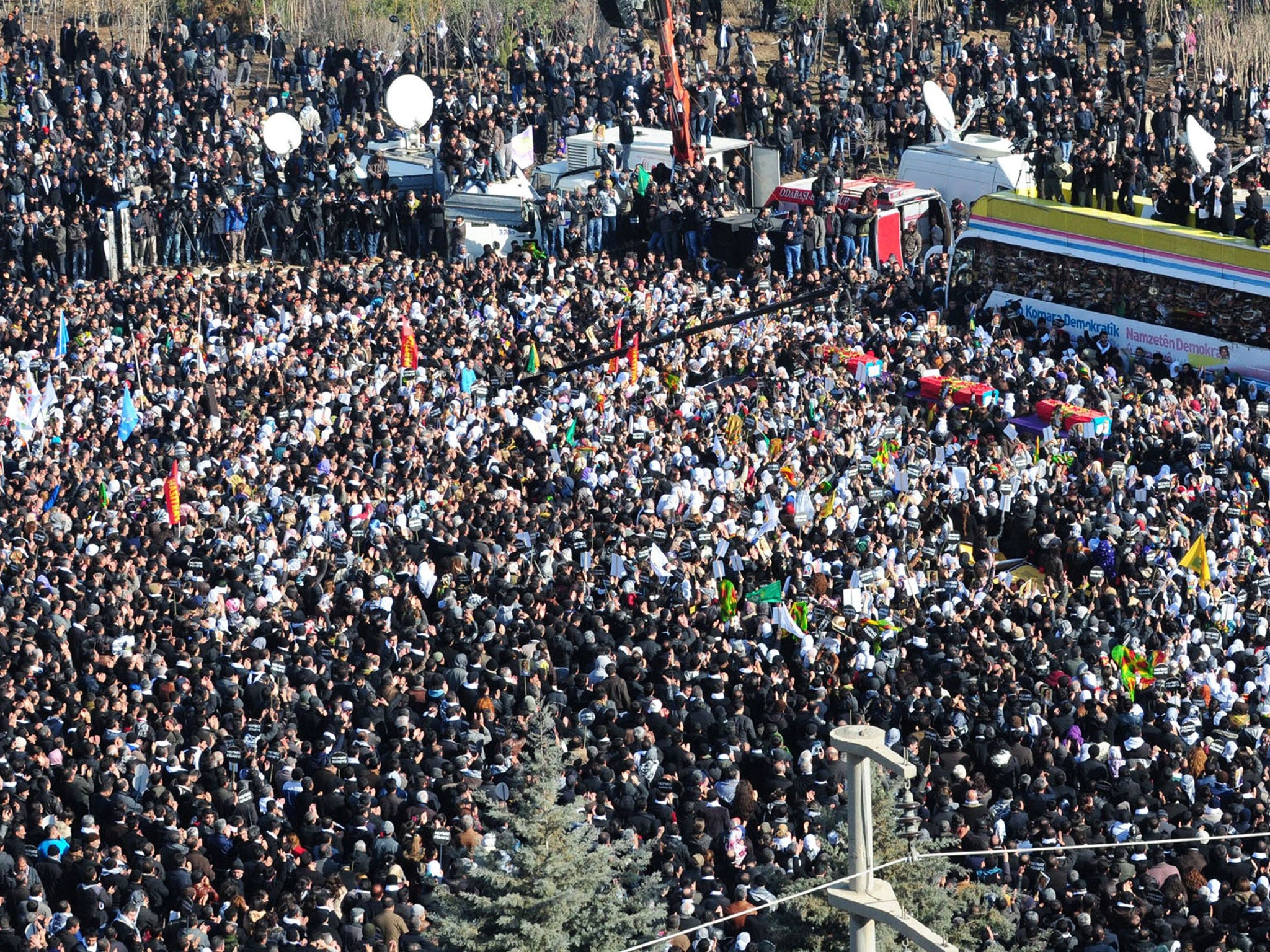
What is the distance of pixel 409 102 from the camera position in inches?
1673

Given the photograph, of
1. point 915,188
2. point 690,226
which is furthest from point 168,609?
point 915,188

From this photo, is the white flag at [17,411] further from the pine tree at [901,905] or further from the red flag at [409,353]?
the pine tree at [901,905]

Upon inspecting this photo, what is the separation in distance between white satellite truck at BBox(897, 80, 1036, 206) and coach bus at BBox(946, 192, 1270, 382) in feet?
9.03

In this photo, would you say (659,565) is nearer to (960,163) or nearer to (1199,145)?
(1199,145)

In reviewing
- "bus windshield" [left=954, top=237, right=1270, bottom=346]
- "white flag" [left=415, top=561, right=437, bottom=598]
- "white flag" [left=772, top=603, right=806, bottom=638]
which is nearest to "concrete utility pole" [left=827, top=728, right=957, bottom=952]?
"white flag" [left=772, top=603, right=806, bottom=638]

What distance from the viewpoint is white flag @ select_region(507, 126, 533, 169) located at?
4153 centimetres

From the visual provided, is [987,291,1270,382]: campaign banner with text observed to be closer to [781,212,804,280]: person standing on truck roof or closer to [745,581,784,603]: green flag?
[781,212,804,280]: person standing on truck roof

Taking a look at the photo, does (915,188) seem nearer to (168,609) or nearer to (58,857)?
(168,609)

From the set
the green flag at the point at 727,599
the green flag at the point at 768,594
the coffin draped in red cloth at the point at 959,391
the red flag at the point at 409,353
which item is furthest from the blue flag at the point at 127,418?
the coffin draped in red cloth at the point at 959,391

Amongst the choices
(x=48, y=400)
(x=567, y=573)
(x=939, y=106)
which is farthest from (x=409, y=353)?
(x=939, y=106)

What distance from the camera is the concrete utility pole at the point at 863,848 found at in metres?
10.3

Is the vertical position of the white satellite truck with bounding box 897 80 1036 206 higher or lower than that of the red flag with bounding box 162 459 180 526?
higher

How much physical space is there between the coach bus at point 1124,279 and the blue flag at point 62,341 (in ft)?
42.7

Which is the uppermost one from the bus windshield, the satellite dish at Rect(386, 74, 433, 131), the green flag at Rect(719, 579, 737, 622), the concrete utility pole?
the concrete utility pole
